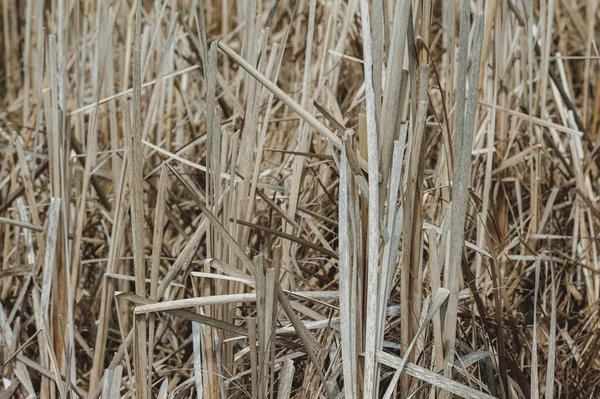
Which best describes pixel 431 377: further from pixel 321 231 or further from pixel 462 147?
pixel 321 231

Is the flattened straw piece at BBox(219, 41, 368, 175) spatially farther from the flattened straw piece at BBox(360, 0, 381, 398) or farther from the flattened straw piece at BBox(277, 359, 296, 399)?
the flattened straw piece at BBox(277, 359, 296, 399)

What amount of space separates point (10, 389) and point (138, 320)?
1.13ft

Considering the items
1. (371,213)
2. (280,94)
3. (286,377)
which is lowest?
(286,377)

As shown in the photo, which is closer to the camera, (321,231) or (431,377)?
(431,377)

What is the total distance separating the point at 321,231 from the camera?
1.14 m

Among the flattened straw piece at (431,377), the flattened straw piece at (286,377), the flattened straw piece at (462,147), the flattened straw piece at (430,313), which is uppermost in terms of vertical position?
the flattened straw piece at (462,147)

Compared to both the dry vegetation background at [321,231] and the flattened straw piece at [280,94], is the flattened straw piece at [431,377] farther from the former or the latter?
the flattened straw piece at [280,94]

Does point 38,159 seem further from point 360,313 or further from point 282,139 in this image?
point 360,313

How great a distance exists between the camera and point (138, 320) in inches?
31.3

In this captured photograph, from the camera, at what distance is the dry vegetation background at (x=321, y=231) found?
708 millimetres

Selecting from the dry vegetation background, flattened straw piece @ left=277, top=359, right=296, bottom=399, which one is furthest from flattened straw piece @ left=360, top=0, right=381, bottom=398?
flattened straw piece @ left=277, top=359, right=296, bottom=399

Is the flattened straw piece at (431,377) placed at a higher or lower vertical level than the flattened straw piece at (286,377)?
higher

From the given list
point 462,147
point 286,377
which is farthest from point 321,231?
point 462,147

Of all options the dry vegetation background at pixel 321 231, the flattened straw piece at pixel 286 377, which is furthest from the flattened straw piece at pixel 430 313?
the flattened straw piece at pixel 286 377
